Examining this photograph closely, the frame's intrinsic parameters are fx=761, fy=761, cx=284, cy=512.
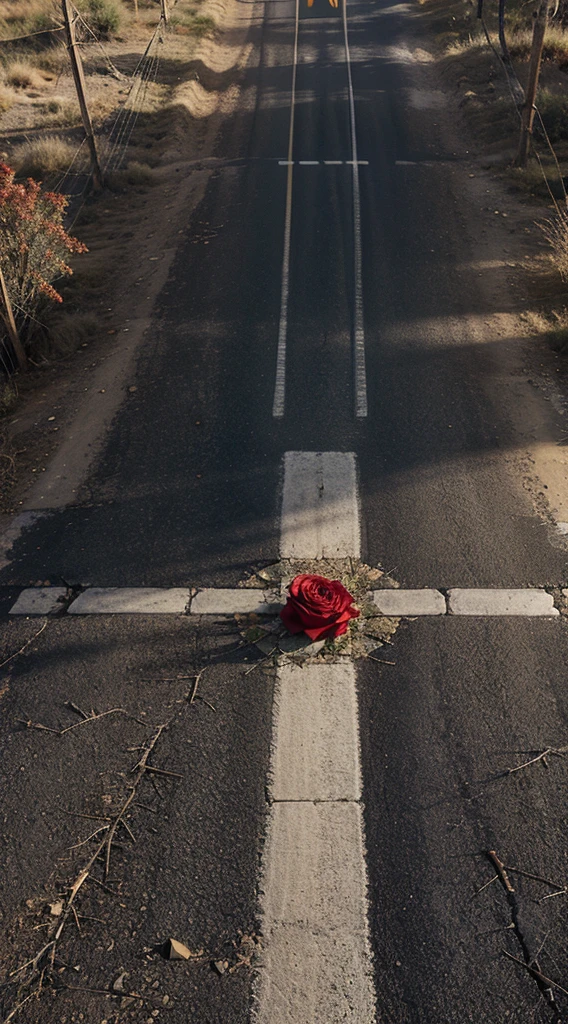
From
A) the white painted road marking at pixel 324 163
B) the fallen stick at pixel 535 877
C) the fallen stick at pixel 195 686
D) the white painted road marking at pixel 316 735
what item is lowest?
the fallen stick at pixel 535 877

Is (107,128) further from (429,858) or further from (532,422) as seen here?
(429,858)

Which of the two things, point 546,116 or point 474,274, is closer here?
point 474,274

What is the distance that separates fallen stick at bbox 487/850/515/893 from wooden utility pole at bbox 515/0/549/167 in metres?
18.1

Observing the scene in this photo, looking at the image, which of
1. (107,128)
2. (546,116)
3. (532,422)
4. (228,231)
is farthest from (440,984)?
(107,128)

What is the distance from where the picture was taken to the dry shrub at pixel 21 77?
2539cm

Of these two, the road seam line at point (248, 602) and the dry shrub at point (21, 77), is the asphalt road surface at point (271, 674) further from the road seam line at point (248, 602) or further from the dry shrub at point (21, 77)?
the dry shrub at point (21, 77)

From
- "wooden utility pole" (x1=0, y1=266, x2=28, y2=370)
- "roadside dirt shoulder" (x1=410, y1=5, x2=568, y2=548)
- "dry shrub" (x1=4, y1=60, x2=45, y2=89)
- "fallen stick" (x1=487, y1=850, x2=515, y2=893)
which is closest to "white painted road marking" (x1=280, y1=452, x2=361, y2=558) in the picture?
"roadside dirt shoulder" (x1=410, y1=5, x2=568, y2=548)

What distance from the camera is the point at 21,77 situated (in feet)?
83.3

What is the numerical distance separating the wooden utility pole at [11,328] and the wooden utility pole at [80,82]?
28.3 ft

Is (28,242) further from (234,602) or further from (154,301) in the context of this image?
(234,602)

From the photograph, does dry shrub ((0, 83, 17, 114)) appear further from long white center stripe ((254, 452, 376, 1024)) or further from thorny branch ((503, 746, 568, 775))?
thorny branch ((503, 746, 568, 775))

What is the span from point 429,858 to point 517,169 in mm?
18000

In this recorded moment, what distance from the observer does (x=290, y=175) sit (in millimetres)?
19125

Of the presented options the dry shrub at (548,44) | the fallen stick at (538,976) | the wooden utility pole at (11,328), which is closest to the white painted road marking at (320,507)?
the fallen stick at (538,976)
